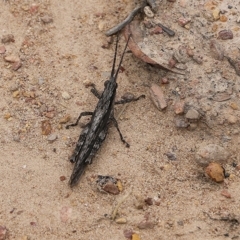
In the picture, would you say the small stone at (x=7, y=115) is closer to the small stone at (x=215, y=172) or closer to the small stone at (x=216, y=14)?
the small stone at (x=215, y=172)

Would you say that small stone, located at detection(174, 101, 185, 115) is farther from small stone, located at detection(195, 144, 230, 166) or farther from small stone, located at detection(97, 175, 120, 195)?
small stone, located at detection(97, 175, 120, 195)

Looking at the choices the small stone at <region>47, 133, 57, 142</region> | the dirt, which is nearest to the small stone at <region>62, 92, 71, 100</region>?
the dirt

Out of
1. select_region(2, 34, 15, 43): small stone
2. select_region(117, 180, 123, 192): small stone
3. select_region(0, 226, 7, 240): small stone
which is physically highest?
select_region(2, 34, 15, 43): small stone

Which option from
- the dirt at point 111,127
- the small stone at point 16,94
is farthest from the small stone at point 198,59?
the small stone at point 16,94

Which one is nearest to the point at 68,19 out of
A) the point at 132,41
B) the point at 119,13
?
the point at 119,13

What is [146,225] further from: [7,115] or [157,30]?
[157,30]

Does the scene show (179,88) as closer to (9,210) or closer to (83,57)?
(83,57)
